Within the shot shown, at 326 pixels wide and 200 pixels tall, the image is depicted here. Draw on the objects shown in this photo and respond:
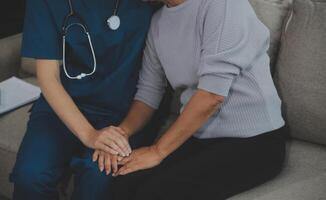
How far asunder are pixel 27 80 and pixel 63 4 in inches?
27.8

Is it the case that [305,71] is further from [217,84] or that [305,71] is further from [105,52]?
[105,52]

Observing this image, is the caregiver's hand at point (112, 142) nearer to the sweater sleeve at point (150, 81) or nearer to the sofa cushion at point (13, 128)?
the sweater sleeve at point (150, 81)

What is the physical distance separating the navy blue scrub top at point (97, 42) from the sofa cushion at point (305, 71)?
1.52 ft

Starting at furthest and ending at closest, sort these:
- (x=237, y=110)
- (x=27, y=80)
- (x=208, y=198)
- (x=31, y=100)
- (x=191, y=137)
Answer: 1. (x=27, y=80)
2. (x=31, y=100)
3. (x=191, y=137)
4. (x=237, y=110)
5. (x=208, y=198)

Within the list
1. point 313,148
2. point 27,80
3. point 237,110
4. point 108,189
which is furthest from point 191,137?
→ point 27,80

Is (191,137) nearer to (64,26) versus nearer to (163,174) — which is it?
(163,174)

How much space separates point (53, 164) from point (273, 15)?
2.80 ft

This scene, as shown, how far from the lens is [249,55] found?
118cm

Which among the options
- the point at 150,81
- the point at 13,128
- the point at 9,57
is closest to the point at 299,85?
the point at 150,81

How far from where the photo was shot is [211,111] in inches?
47.9

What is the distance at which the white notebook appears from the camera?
1687 mm

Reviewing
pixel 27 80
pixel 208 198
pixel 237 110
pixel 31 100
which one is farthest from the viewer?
pixel 27 80

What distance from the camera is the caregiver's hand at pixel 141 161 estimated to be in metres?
1.25

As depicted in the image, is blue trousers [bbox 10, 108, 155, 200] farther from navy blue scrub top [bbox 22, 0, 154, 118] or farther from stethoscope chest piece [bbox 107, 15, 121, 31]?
stethoscope chest piece [bbox 107, 15, 121, 31]
